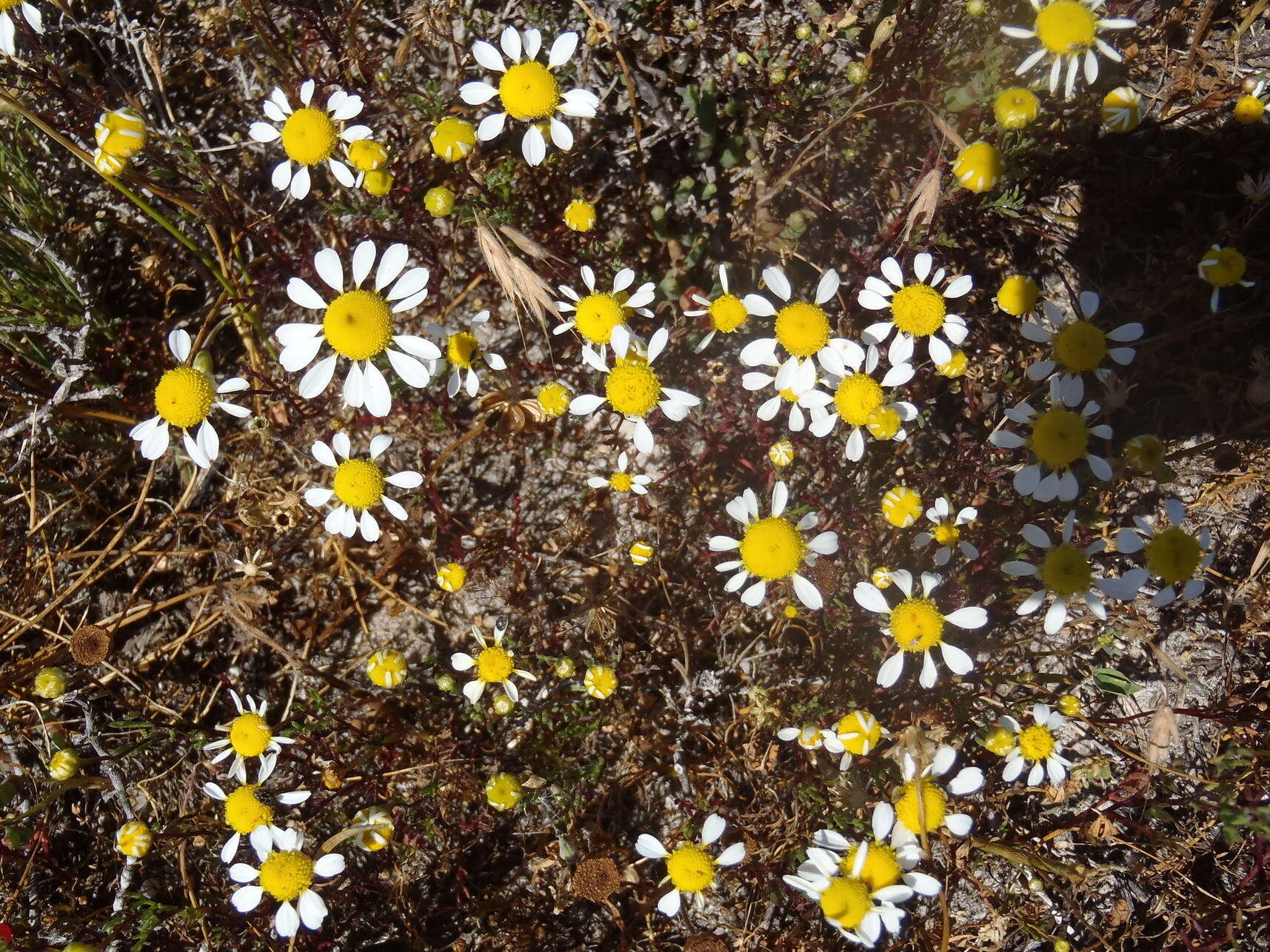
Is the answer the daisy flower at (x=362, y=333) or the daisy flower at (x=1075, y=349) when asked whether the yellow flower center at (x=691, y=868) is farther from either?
the daisy flower at (x=1075, y=349)

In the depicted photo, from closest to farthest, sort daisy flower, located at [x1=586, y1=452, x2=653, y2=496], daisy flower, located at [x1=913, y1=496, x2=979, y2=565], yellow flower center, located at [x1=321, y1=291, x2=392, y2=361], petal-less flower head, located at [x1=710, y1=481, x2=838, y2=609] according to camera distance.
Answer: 1. yellow flower center, located at [x1=321, y1=291, x2=392, y2=361]
2. petal-less flower head, located at [x1=710, y1=481, x2=838, y2=609]
3. daisy flower, located at [x1=913, y1=496, x2=979, y2=565]
4. daisy flower, located at [x1=586, y1=452, x2=653, y2=496]

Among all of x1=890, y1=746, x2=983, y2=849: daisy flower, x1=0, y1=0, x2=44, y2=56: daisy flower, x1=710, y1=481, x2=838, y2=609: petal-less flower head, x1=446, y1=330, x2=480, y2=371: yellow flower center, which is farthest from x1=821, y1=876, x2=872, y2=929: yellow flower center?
x1=0, y1=0, x2=44, y2=56: daisy flower

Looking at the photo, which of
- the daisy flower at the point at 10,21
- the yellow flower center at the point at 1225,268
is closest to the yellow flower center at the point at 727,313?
the yellow flower center at the point at 1225,268

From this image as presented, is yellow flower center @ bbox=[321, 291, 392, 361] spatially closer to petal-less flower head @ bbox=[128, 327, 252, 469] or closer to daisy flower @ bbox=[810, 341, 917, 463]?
petal-less flower head @ bbox=[128, 327, 252, 469]

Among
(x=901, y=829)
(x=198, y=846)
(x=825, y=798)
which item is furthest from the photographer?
(x=198, y=846)

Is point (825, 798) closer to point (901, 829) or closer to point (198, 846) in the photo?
point (901, 829)

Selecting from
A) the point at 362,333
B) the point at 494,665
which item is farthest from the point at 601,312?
the point at 494,665

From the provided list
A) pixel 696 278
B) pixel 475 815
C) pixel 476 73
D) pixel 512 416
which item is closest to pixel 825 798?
pixel 475 815

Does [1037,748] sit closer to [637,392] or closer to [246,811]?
[637,392]
